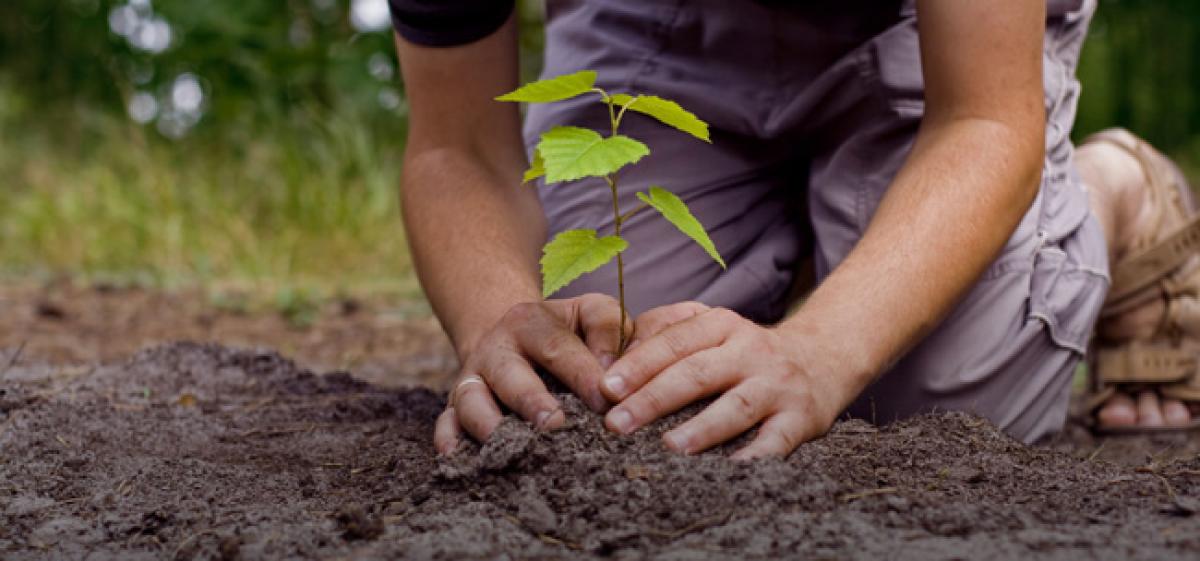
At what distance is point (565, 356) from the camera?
4.90 feet

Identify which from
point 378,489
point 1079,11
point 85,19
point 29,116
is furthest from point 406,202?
Result: point 29,116

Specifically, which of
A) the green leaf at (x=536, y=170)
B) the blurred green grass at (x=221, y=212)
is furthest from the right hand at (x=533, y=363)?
the blurred green grass at (x=221, y=212)

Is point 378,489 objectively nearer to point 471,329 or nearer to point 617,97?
point 471,329

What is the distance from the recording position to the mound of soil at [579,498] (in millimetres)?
1200

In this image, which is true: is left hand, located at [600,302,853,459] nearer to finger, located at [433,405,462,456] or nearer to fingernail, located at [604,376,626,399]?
fingernail, located at [604,376,626,399]

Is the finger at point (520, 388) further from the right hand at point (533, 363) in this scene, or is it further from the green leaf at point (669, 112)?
the green leaf at point (669, 112)

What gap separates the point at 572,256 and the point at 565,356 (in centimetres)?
21

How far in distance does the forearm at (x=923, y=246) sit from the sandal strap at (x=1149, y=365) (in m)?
0.92

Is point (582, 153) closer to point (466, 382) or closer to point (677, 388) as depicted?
point (677, 388)

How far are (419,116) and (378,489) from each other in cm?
82

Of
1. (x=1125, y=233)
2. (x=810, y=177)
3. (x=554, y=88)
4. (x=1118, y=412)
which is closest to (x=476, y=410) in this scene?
(x=554, y=88)

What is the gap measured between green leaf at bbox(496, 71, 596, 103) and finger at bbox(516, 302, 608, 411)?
0.36 m

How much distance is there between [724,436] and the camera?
139 cm

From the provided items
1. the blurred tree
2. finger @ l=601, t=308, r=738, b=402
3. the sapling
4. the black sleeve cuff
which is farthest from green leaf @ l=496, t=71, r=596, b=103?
the blurred tree
